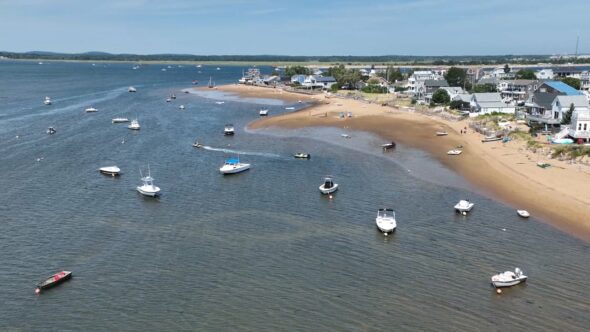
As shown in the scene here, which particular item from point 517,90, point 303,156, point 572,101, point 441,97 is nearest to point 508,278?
point 303,156

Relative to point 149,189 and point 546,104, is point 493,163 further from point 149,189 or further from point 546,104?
point 149,189

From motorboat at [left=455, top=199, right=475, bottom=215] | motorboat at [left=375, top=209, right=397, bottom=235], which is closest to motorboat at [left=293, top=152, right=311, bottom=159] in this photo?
motorboat at [left=375, top=209, right=397, bottom=235]

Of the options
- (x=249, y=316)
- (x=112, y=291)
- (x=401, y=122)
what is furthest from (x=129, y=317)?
(x=401, y=122)

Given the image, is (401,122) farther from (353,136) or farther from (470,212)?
(470,212)

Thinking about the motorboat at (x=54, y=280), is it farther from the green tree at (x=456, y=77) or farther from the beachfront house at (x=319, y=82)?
the beachfront house at (x=319, y=82)

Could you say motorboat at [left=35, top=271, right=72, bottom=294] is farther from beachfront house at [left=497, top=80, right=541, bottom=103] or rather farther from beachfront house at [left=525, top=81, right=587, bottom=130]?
beachfront house at [left=497, top=80, right=541, bottom=103]

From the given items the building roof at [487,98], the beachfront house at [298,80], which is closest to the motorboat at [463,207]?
the building roof at [487,98]
